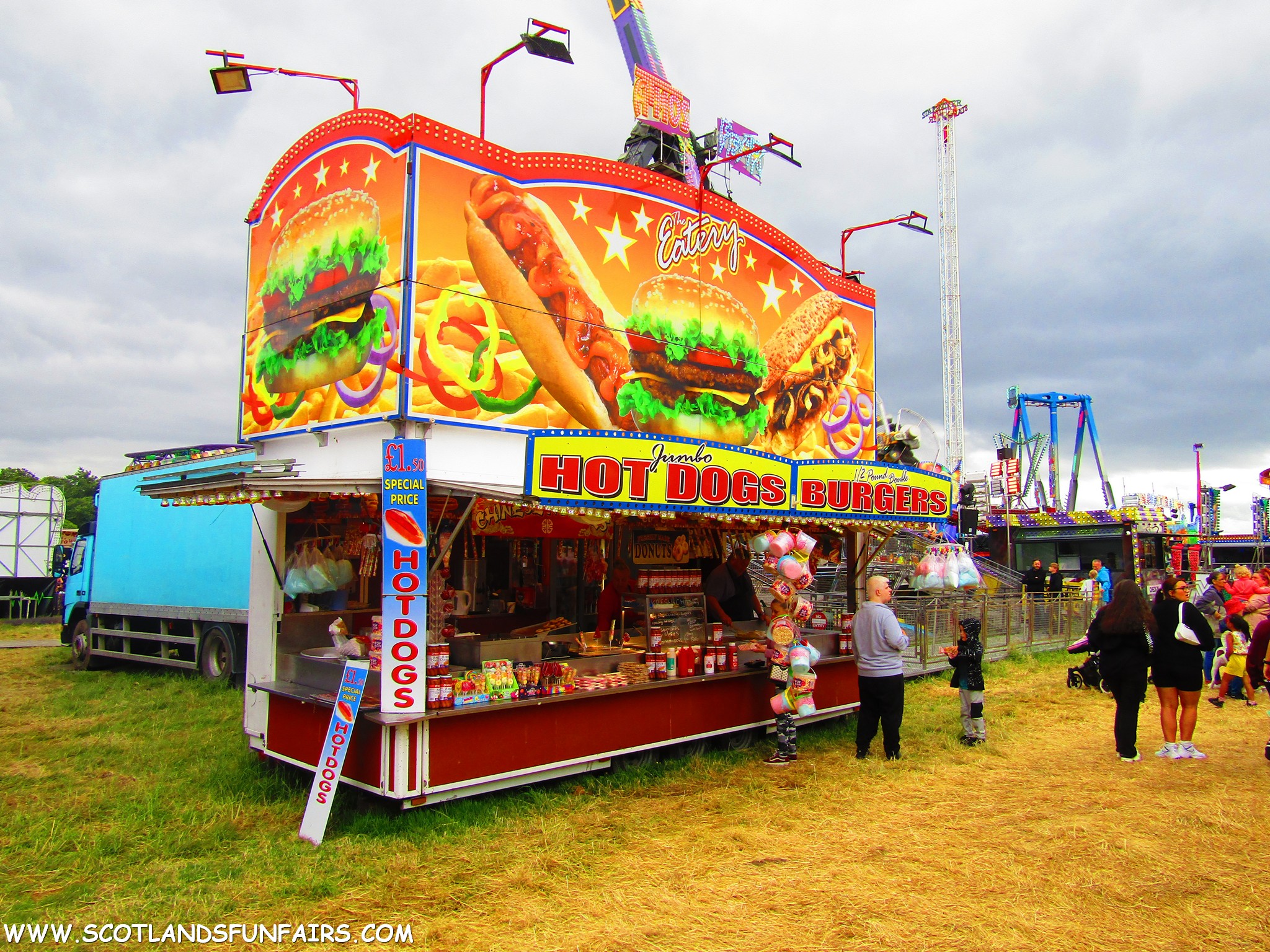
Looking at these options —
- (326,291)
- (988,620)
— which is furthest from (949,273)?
(326,291)

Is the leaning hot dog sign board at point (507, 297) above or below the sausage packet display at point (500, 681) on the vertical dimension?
above

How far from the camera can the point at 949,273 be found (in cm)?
4956

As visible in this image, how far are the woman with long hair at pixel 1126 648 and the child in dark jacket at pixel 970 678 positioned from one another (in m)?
1.18

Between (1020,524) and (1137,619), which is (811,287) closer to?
(1137,619)

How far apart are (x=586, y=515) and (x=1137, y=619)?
5347mm

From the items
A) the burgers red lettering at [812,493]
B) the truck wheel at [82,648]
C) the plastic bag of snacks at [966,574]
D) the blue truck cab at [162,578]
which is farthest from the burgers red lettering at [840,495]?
the truck wheel at [82,648]

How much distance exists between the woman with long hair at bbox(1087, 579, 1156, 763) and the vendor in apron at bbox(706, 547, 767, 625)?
13.4 ft

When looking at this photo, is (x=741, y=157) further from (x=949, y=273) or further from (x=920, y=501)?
(x=949, y=273)

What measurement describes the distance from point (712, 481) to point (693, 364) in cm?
266

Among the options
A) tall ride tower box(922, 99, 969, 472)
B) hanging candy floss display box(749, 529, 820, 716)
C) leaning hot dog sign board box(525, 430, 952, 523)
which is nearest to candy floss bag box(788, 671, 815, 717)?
hanging candy floss display box(749, 529, 820, 716)

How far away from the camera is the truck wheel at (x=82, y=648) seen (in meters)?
15.9

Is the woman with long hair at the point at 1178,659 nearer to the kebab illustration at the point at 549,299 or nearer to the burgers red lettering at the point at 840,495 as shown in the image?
the burgers red lettering at the point at 840,495

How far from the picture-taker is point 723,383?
1044cm

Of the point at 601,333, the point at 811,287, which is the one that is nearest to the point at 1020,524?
the point at 811,287
